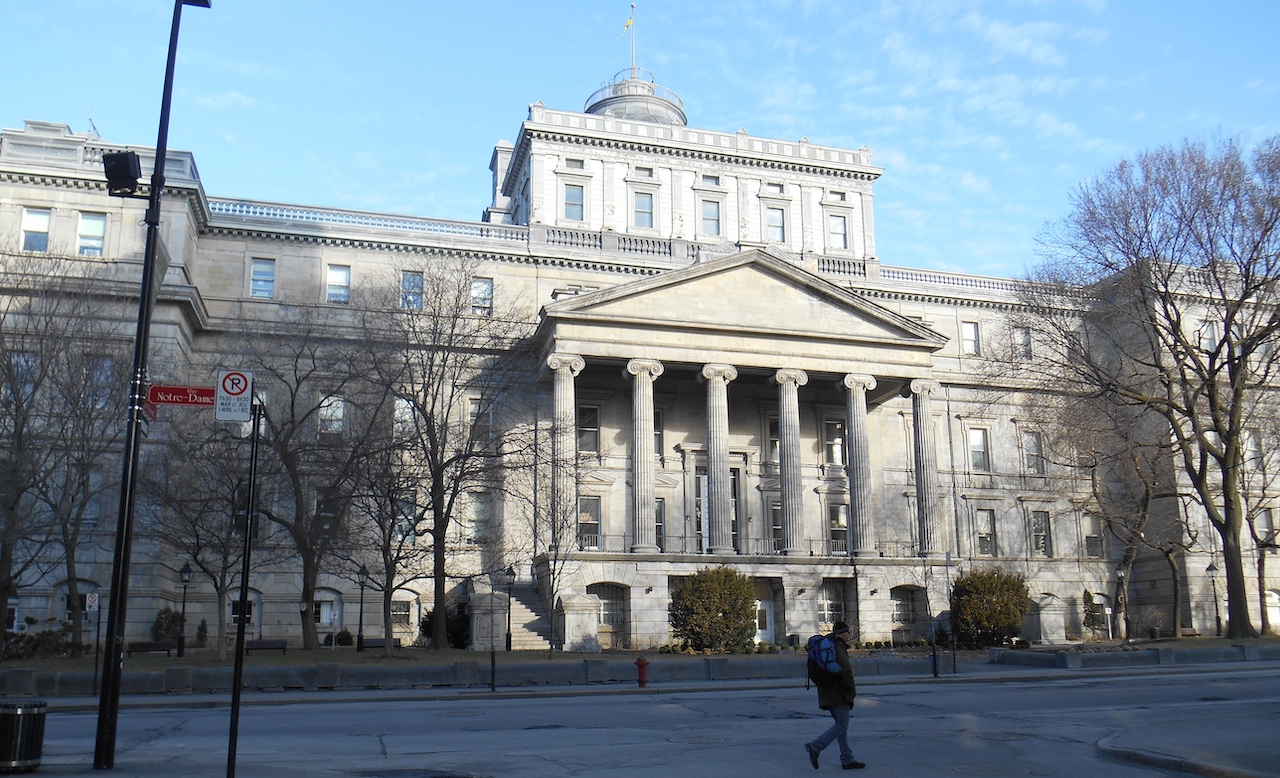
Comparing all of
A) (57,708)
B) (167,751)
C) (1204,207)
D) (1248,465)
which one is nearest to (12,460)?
(57,708)

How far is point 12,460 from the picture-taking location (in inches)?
1237

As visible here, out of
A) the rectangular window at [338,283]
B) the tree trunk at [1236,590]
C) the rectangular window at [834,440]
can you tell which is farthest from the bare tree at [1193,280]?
the rectangular window at [338,283]

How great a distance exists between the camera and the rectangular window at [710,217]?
2322 inches

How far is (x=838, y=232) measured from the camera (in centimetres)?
6131

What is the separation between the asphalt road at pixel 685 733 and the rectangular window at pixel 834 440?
93.5ft

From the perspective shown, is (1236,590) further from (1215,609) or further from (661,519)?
(661,519)

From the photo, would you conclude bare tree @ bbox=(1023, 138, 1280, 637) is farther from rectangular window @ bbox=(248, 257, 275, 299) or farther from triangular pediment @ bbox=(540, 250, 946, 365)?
rectangular window @ bbox=(248, 257, 275, 299)

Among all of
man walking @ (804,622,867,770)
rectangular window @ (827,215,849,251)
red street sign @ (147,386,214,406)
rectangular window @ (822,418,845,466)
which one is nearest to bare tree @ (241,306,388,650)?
red street sign @ (147,386,214,406)

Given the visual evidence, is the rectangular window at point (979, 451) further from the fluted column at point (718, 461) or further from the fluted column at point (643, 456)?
the fluted column at point (643, 456)

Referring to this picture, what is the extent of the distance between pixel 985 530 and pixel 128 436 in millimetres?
52041

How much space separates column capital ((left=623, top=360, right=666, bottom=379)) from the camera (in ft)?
153

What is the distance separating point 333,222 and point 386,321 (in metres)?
12.6

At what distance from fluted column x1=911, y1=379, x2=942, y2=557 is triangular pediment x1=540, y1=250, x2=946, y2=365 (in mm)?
1622

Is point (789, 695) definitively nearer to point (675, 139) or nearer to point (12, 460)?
point (12, 460)
